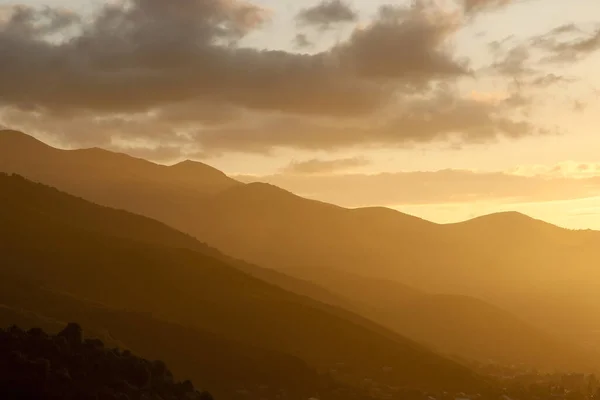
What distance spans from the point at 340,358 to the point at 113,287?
36.0 meters

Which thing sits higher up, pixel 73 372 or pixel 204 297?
pixel 204 297

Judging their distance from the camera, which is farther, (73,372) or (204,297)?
(204,297)

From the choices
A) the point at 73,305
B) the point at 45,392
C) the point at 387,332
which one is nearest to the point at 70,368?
the point at 45,392

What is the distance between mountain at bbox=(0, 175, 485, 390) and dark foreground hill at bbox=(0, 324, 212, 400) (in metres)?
49.9

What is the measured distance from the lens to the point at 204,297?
489ft

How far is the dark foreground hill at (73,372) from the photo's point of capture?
204 feet

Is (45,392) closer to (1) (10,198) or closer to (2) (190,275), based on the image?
(2) (190,275)

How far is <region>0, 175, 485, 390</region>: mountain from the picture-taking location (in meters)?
134

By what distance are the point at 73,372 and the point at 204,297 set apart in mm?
80873

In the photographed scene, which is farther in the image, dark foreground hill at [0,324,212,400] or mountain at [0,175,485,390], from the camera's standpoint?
mountain at [0,175,485,390]

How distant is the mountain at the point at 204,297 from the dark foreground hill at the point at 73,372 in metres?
49.9

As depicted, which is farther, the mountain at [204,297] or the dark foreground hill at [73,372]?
the mountain at [204,297]

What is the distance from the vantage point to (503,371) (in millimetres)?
173625

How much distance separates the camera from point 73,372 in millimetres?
68188
